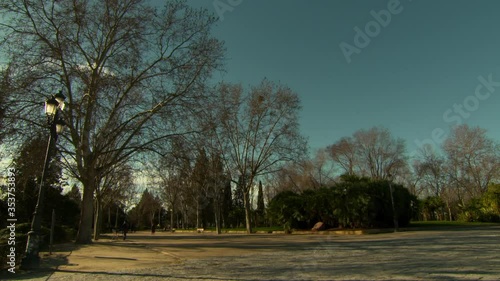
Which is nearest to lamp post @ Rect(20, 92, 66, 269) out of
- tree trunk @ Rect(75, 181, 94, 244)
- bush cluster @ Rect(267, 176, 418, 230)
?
tree trunk @ Rect(75, 181, 94, 244)

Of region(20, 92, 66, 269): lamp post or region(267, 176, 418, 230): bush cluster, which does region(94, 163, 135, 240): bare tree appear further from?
region(267, 176, 418, 230): bush cluster

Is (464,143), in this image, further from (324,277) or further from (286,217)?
(324,277)

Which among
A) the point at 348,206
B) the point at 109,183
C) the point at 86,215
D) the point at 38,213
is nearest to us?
the point at 38,213

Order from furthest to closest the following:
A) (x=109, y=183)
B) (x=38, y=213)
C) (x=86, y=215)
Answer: (x=109, y=183) → (x=86, y=215) → (x=38, y=213)

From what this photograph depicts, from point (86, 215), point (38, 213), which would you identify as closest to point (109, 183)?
point (86, 215)

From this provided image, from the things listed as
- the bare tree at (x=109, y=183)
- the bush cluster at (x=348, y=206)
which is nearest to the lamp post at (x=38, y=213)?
the bare tree at (x=109, y=183)

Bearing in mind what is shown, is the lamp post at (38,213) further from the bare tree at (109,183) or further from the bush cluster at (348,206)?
the bush cluster at (348,206)

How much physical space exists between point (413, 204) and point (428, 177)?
41.1m

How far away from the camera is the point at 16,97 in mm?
14492

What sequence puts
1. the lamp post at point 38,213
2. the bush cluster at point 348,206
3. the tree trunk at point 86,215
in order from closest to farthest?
the lamp post at point 38,213 < the tree trunk at point 86,215 < the bush cluster at point 348,206

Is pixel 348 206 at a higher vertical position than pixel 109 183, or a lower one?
lower

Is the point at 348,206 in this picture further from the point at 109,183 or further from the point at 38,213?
the point at 109,183

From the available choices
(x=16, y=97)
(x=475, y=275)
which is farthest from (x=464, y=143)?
(x=16, y=97)

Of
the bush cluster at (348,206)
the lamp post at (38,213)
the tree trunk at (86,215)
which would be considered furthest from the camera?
the bush cluster at (348,206)
